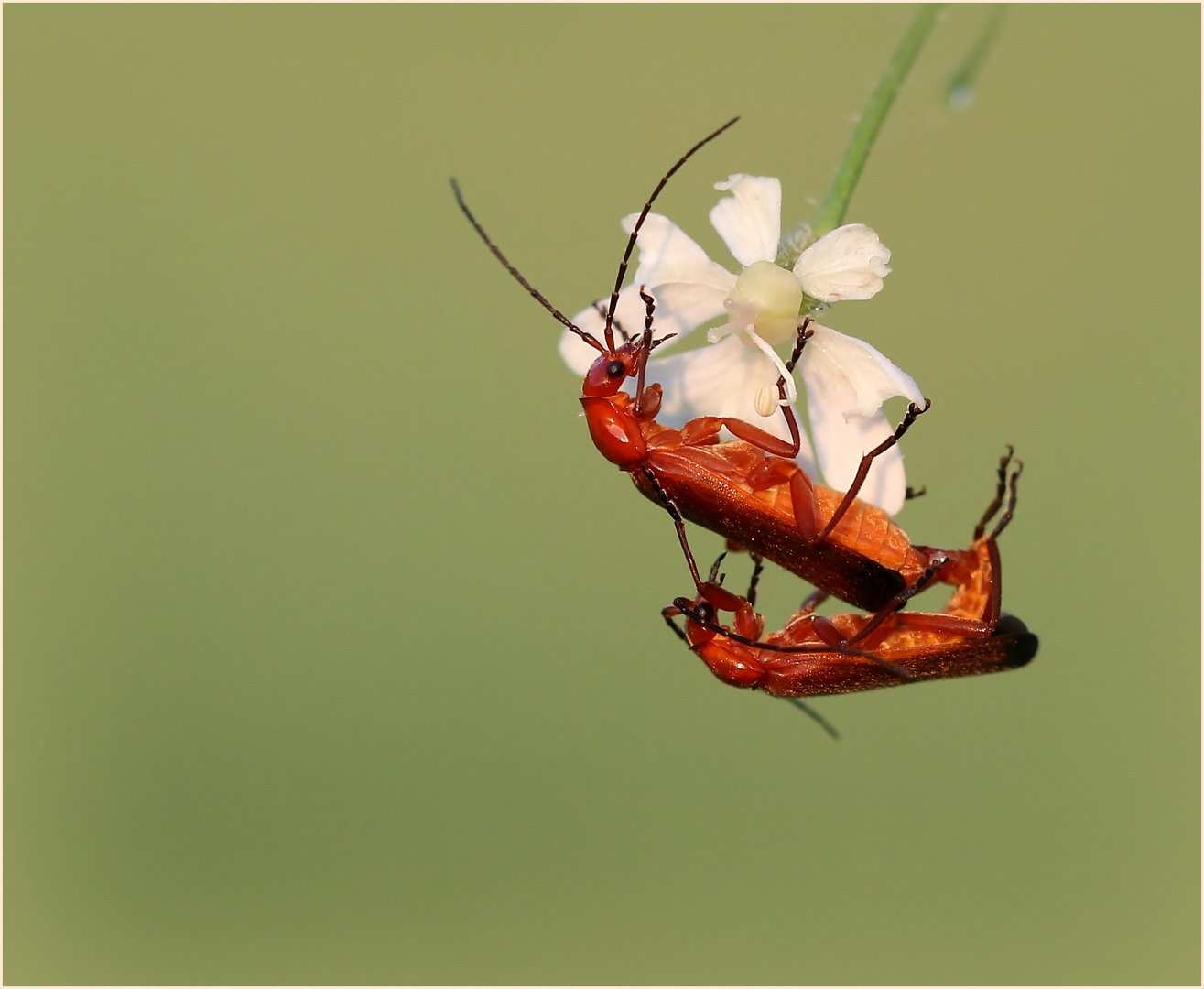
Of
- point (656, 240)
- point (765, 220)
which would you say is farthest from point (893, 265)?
point (656, 240)

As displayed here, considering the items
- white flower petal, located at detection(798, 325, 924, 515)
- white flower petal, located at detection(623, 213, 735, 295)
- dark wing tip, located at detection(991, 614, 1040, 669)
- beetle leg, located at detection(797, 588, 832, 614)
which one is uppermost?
white flower petal, located at detection(623, 213, 735, 295)

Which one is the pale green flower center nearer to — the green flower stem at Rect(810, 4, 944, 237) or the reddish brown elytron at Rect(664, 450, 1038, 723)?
the green flower stem at Rect(810, 4, 944, 237)

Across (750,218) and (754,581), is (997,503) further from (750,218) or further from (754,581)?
(750,218)

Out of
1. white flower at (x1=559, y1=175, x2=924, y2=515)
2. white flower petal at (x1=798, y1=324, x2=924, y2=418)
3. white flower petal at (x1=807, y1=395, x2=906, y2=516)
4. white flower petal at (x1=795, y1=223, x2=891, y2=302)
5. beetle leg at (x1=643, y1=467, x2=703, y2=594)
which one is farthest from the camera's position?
beetle leg at (x1=643, y1=467, x2=703, y2=594)

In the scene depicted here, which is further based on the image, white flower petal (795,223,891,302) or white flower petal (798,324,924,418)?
white flower petal (798,324,924,418)

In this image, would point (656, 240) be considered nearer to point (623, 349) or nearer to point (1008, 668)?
point (623, 349)

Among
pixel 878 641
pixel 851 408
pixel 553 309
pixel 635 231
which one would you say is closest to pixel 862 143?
pixel 635 231

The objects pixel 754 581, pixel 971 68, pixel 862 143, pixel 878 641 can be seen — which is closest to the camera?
pixel 862 143

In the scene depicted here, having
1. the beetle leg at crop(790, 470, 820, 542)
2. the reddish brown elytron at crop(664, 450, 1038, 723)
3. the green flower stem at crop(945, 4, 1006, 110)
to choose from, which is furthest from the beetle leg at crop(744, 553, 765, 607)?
the green flower stem at crop(945, 4, 1006, 110)
